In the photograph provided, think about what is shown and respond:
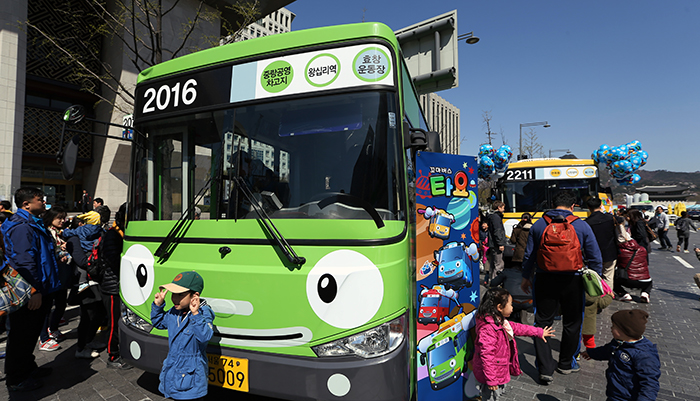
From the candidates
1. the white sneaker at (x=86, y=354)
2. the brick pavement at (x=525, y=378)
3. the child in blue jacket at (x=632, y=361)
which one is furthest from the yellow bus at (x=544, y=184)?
the white sneaker at (x=86, y=354)

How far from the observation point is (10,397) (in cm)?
340

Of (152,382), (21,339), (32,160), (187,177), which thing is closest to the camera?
(187,177)

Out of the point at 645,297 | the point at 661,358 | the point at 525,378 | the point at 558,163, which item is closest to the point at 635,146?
the point at 558,163

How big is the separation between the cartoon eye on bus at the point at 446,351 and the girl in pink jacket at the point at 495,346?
0.81ft

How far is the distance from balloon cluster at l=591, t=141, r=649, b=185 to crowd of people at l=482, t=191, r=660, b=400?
473 cm

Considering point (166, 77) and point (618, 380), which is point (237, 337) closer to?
point (166, 77)

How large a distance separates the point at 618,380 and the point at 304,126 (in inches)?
112

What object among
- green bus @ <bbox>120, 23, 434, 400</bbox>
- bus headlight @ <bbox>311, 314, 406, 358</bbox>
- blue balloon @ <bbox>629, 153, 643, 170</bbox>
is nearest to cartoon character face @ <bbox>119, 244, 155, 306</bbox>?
green bus @ <bbox>120, 23, 434, 400</bbox>

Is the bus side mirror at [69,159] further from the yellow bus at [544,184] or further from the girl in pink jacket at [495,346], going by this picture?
the yellow bus at [544,184]

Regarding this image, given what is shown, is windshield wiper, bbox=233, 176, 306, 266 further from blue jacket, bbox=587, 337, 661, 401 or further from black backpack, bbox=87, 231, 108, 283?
black backpack, bbox=87, 231, 108, 283

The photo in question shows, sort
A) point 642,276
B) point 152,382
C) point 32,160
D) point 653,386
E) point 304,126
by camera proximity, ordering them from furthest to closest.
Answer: point 32,160 < point 642,276 < point 152,382 < point 304,126 < point 653,386

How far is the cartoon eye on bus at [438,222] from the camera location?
10.6ft

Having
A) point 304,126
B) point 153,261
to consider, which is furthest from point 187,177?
point 304,126

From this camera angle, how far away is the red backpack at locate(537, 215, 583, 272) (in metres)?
3.54
